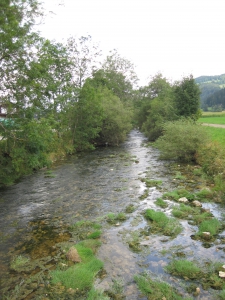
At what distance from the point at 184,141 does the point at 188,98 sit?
1338cm

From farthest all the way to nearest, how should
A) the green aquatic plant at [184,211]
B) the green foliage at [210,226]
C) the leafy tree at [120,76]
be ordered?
the leafy tree at [120,76] → the green aquatic plant at [184,211] → the green foliage at [210,226]

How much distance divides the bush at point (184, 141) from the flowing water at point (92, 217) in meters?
2.82

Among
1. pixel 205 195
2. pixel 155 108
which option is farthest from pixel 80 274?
pixel 155 108

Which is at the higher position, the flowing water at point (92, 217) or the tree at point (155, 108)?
the tree at point (155, 108)

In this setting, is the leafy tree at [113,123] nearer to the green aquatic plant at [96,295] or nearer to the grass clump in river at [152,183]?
the grass clump in river at [152,183]

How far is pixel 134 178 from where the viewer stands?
17.4 m

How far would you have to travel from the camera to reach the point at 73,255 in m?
7.68

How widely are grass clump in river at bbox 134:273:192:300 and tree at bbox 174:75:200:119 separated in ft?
92.0

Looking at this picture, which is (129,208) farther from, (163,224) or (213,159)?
(213,159)

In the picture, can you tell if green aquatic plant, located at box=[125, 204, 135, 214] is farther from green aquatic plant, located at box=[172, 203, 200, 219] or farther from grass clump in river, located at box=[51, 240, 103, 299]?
grass clump in river, located at box=[51, 240, 103, 299]

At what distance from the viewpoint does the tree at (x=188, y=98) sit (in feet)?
105

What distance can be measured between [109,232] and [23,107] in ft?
32.8

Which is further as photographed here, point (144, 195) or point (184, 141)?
point (184, 141)

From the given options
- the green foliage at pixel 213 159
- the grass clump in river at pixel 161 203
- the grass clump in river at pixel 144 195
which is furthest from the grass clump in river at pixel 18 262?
the green foliage at pixel 213 159
